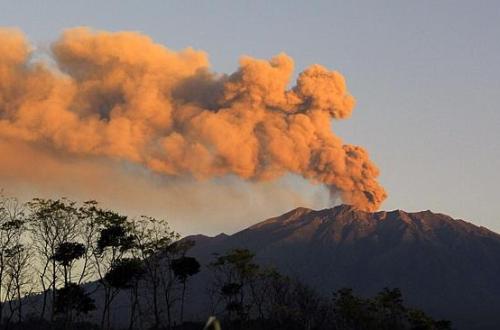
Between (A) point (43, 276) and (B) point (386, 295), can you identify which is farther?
(B) point (386, 295)

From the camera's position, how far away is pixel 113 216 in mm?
74875

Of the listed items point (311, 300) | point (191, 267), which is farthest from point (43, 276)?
point (311, 300)

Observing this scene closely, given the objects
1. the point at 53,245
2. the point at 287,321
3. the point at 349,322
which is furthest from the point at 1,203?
the point at 349,322

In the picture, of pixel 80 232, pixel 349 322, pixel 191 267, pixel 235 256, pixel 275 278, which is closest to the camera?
pixel 80 232

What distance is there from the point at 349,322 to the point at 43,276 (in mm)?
48608

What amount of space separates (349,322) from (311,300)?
8.58 metres

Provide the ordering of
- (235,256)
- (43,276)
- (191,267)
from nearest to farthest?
1. (43,276)
2. (191,267)
3. (235,256)

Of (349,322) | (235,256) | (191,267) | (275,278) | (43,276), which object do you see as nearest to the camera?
(43,276)

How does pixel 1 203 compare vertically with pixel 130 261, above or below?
above

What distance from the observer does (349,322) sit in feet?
346

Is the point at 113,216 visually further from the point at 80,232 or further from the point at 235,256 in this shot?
the point at 235,256

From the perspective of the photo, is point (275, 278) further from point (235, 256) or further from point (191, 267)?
point (191, 267)

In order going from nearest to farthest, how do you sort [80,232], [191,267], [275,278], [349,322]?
[80,232], [191,267], [275,278], [349,322]

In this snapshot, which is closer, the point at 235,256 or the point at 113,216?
the point at 113,216
